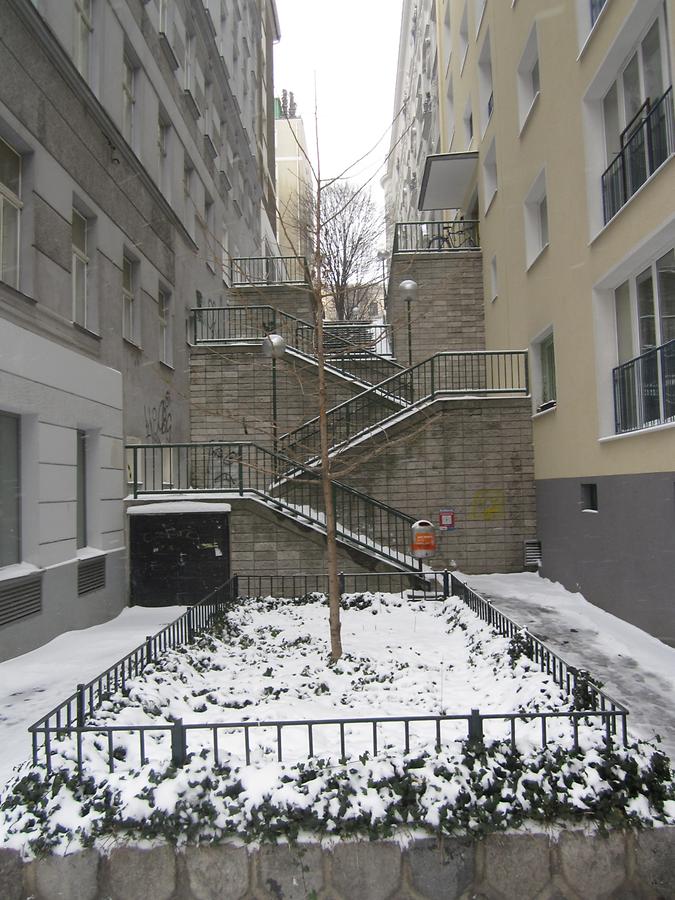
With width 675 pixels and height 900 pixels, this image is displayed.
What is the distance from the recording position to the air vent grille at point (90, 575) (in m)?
9.80

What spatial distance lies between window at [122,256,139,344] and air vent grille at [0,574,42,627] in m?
5.66

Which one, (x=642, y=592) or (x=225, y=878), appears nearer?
(x=225, y=878)

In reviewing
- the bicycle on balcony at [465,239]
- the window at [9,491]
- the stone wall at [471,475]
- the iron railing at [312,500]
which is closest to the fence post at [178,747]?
the window at [9,491]

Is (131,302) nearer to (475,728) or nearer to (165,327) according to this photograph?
(165,327)

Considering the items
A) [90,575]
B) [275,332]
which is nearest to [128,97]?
[275,332]

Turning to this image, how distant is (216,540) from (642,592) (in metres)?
6.73

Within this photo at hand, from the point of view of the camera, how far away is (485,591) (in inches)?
440

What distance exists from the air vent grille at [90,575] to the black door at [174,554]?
1.09m

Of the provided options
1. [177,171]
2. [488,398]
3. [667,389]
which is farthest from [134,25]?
[667,389]

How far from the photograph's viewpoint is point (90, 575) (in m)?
10.1

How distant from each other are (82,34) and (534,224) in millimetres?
8784

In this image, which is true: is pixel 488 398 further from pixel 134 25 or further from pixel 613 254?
pixel 134 25

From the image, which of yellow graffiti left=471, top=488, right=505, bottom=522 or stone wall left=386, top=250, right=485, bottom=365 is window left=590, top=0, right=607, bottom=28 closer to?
yellow graffiti left=471, top=488, right=505, bottom=522

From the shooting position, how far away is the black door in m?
11.6
